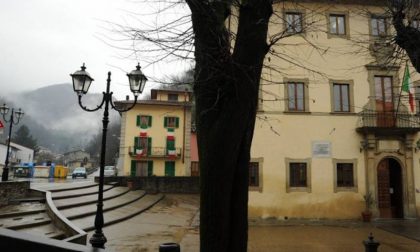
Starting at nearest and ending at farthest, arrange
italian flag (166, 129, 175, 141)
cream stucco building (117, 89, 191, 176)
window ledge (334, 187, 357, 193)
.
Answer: window ledge (334, 187, 357, 193)
cream stucco building (117, 89, 191, 176)
italian flag (166, 129, 175, 141)

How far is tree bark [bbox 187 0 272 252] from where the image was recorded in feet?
12.6

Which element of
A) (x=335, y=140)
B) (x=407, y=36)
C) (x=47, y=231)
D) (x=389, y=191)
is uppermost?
(x=407, y=36)

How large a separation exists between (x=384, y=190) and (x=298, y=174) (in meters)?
4.44

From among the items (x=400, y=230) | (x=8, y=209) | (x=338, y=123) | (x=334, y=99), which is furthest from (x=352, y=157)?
(x=8, y=209)

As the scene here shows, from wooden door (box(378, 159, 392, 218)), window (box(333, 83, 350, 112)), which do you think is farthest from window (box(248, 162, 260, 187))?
wooden door (box(378, 159, 392, 218))

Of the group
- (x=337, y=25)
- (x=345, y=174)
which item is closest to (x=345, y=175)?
(x=345, y=174)

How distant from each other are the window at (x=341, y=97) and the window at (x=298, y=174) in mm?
3381

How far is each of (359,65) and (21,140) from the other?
83662mm

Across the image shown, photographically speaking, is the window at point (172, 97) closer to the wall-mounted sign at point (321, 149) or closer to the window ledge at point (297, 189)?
the wall-mounted sign at point (321, 149)

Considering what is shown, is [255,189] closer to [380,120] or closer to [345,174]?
[345,174]

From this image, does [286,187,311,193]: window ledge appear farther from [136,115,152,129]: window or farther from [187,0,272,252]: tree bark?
[136,115,152,129]: window

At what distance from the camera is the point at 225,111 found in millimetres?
3963

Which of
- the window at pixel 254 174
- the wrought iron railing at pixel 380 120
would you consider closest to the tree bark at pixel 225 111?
the window at pixel 254 174

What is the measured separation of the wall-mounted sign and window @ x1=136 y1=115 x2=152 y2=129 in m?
24.1
